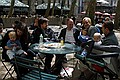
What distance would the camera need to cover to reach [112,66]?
4.76 m

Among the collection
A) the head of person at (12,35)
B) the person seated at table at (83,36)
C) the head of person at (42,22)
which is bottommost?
the person seated at table at (83,36)

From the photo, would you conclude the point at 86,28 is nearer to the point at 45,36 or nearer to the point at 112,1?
the point at 45,36

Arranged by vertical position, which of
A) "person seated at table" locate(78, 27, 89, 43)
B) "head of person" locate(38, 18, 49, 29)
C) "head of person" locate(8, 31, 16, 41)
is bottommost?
"person seated at table" locate(78, 27, 89, 43)

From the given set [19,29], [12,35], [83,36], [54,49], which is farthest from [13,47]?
[83,36]

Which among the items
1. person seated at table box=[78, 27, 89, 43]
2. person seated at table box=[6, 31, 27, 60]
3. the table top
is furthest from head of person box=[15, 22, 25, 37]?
person seated at table box=[78, 27, 89, 43]

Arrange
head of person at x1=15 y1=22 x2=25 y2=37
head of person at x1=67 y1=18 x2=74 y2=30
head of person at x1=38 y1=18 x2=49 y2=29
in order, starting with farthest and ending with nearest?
head of person at x1=67 y1=18 x2=74 y2=30, head of person at x1=38 y1=18 x2=49 y2=29, head of person at x1=15 y1=22 x2=25 y2=37

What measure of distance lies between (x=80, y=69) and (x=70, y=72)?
65 cm

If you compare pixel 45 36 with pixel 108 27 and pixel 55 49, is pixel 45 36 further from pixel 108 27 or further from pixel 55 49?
pixel 108 27

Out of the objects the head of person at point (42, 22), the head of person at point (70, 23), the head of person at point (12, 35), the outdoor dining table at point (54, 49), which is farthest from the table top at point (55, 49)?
the head of person at point (70, 23)

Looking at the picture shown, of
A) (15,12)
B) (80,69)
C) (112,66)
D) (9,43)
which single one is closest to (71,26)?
(80,69)

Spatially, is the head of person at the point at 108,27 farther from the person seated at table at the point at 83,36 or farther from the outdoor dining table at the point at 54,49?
the person seated at table at the point at 83,36

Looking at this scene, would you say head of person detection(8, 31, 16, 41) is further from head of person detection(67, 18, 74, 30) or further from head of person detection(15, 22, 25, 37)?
head of person detection(67, 18, 74, 30)

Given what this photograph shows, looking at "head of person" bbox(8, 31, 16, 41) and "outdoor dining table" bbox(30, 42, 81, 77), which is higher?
"head of person" bbox(8, 31, 16, 41)

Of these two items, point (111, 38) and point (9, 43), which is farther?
point (9, 43)
